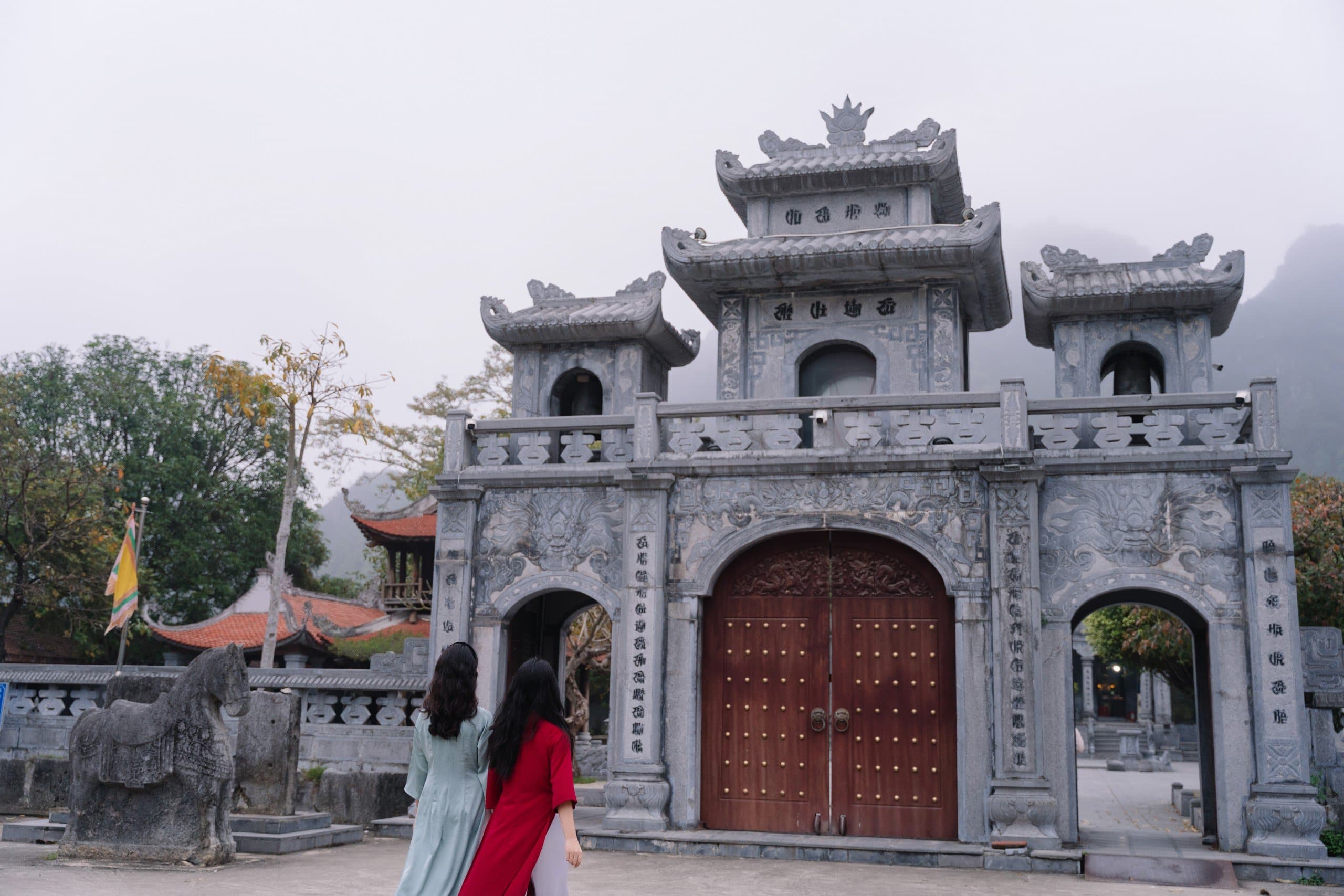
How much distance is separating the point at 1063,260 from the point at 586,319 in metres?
6.28

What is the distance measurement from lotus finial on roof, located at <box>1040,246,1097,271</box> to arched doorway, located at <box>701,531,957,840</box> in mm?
4982

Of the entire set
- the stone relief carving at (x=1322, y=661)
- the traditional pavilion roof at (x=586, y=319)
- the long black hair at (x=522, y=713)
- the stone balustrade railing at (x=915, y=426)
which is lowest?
the long black hair at (x=522, y=713)

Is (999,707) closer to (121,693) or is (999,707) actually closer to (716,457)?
(716,457)

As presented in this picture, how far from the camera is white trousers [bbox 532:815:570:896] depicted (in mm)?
5367

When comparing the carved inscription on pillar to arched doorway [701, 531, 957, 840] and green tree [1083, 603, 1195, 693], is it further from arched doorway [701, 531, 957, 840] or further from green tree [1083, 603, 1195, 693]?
green tree [1083, 603, 1195, 693]

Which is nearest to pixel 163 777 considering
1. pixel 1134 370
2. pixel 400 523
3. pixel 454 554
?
pixel 454 554

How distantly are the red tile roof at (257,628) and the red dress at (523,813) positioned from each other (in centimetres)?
2065

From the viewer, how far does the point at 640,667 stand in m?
12.0

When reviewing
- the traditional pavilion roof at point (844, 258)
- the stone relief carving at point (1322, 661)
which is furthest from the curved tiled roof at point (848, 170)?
the stone relief carving at point (1322, 661)

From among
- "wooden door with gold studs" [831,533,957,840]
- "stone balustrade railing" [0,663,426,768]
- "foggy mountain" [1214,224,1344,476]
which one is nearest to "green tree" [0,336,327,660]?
"stone balustrade railing" [0,663,426,768]

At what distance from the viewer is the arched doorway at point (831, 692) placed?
1158 centimetres

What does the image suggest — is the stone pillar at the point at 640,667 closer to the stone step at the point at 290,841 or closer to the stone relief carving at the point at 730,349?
the stone relief carving at the point at 730,349

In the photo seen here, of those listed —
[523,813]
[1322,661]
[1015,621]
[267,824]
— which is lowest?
[267,824]

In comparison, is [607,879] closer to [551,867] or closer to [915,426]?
[551,867]
